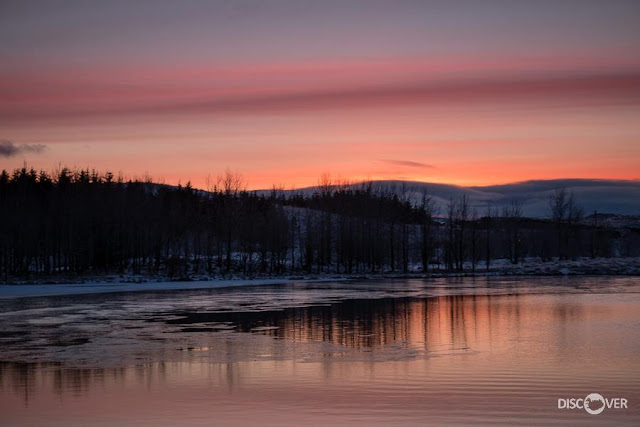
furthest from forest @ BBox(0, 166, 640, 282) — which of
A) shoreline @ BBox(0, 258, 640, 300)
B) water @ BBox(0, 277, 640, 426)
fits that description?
water @ BBox(0, 277, 640, 426)

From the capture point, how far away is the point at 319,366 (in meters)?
15.9

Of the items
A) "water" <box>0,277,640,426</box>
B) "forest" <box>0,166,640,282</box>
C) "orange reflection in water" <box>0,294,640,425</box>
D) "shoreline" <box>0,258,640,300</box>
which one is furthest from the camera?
"forest" <box>0,166,640,282</box>

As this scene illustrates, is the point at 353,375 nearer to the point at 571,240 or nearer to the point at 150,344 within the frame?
the point at 150,344

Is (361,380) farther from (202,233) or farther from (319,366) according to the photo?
(202,233)

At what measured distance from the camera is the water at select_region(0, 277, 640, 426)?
454 inches

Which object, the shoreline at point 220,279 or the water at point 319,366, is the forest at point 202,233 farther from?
the water at point 319,366

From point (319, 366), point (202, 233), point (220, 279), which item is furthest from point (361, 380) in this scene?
point (202, 233)

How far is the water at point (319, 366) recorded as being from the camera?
11.5 metres

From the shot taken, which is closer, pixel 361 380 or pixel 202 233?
pixel 361 380

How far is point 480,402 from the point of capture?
39.4 feet

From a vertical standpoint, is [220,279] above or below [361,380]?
below

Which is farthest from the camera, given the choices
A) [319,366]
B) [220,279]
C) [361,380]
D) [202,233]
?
[202,233]

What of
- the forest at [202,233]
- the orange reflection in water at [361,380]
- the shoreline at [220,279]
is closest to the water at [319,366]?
the orange reflection in water at [361,380]

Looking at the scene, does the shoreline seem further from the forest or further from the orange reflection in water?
the orange reflection in water
